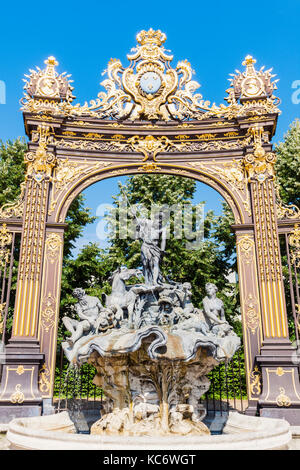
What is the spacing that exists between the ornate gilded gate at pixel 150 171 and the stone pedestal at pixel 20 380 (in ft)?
0.07

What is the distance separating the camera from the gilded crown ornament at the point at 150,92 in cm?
1013

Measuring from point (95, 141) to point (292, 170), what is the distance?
790cm

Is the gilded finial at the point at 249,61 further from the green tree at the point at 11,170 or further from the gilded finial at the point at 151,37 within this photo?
the green tree at the point at 11,170

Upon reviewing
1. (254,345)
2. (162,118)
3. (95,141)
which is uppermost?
(162,118)

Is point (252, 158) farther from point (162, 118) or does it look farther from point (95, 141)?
point (95, 141)

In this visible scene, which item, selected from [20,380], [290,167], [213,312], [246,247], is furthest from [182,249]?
[20,380]

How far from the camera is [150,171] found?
34.1ft

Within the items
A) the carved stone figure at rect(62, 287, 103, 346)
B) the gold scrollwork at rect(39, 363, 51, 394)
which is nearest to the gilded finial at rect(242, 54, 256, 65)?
the carved stone figure at rect(62, 287, 103, 346)

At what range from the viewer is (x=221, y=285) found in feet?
53.0

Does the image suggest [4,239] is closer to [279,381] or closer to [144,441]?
[144,441]

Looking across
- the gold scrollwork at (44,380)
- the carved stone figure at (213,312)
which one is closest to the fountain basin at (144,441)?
the carved stone figure at (213,312)

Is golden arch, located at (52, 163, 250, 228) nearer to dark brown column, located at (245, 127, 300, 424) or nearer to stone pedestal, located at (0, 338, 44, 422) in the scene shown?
dark brown column, located at (245, 127, 300, 424)

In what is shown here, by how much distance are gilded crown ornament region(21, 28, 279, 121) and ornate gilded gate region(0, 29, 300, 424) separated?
0.10 ft
